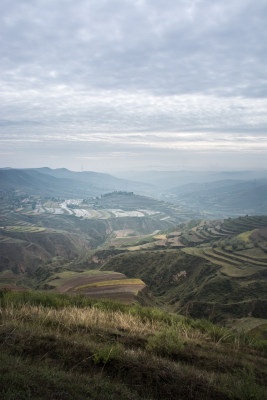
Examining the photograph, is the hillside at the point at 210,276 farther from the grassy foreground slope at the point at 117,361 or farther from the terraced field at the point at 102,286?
the grassy foreground slope at the point at 117,361

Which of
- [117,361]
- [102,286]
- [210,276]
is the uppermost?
[117,361]

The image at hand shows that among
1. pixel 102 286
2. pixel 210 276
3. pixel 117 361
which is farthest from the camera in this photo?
pixel 210 276

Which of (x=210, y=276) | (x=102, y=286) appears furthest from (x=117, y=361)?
(x=210, y=276)

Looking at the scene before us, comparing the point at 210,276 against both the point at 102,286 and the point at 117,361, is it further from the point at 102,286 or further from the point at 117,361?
the point at 117,361

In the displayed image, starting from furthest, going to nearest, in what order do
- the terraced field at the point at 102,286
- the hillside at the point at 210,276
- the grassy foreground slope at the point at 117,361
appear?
the hillside at the point at 210,276
the terraced field at the point at 102,286
the grassy foreground slope at the point at 117,361

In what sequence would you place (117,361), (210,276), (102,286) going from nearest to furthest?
(117,361) < (102,286) < (210,276)

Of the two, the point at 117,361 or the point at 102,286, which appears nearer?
the point at 117,361

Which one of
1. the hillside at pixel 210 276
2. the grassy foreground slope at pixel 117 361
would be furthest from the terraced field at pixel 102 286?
Answer: the grassy foreground slope at pixel 117 361

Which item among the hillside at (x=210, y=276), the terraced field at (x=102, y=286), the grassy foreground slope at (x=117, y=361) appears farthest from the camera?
the hillside at (x=210, y=276)

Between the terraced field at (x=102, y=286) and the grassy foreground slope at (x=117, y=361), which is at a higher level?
the grassy foreground slope at (x=117, y=361)
